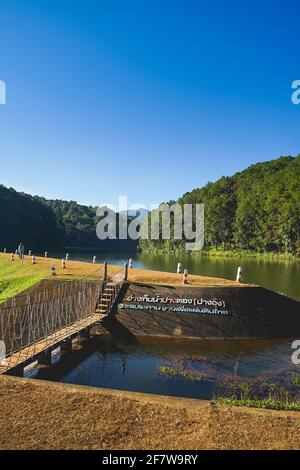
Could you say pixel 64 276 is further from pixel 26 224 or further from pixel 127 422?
pixel 26 224

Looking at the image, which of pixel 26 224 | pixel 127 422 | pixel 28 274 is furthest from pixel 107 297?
pixel 26 224

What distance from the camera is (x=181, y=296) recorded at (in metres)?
24.0

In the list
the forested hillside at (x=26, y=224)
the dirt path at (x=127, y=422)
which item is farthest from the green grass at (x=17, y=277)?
the forested hillside at (x=26, y=224)

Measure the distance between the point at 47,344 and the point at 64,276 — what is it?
33.3 ft

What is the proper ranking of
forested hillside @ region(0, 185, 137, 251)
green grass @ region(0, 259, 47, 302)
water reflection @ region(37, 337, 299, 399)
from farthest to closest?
forested hillside @ region(0, 185, 137, 251) < green grass @ region(0, 259, 47, 302) < water reflection @ region(37, 337, 299, 399)

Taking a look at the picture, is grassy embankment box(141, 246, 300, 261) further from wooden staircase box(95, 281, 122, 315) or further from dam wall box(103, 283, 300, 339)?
wooden staircase box(95, 281, 122, 315)

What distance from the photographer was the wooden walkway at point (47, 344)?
14.9 metres

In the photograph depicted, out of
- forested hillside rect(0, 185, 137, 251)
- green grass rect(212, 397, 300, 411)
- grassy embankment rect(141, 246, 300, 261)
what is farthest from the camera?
forested hillside rect(0, 185, 137, 251)

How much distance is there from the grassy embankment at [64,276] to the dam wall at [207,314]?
124cm

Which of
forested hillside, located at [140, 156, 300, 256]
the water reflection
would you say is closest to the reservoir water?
the water reflection

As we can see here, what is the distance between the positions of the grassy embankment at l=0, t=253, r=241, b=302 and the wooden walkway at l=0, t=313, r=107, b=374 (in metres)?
4.28

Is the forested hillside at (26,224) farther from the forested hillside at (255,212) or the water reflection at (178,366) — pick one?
the water reflection at (178,366)

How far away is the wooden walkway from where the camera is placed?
585 inches

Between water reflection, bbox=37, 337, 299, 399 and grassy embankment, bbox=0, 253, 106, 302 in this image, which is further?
grassy embankment, bbox=0, 253, 106, 302
